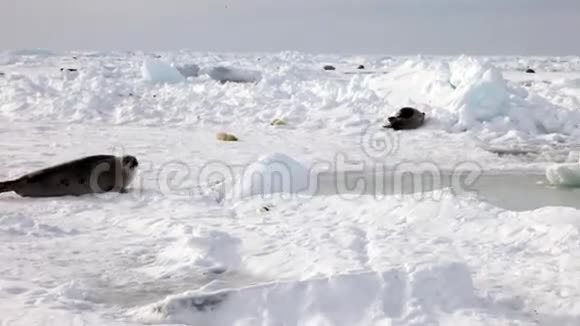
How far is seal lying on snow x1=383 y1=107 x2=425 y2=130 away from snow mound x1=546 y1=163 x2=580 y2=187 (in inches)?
180

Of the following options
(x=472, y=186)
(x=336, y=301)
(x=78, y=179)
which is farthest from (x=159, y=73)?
(x=336, y=301)

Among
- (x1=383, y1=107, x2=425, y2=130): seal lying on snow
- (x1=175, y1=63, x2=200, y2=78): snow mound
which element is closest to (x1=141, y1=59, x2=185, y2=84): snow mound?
(x1=175, y1=63, x2=200, y2=78): snow mound

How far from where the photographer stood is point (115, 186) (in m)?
5.44

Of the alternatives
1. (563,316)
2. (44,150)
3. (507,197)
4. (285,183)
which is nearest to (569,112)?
(507,197)

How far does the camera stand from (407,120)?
10.5m

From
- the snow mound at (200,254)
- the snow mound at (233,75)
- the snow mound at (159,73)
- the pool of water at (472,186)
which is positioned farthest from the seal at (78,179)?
the snow mound at (233,75)

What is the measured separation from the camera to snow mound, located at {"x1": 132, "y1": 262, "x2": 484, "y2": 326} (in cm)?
256

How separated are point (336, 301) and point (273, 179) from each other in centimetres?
283

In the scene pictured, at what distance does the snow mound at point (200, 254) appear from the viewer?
3.37 m

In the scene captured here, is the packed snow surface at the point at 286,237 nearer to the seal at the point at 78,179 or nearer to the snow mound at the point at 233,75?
the seal at the point at 78,179

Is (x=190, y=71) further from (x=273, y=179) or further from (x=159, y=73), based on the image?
(x=273, y=179)

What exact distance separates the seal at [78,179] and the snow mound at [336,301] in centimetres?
281

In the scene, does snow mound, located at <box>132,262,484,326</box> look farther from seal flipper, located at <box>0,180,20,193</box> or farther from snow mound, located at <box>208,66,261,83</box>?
snow mound, located at <box>208,66,261,83</box>

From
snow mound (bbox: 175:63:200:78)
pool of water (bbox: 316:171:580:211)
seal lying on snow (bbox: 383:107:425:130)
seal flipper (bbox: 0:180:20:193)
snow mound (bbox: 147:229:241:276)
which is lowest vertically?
snow mound (bbox: 147:229:241:276)
